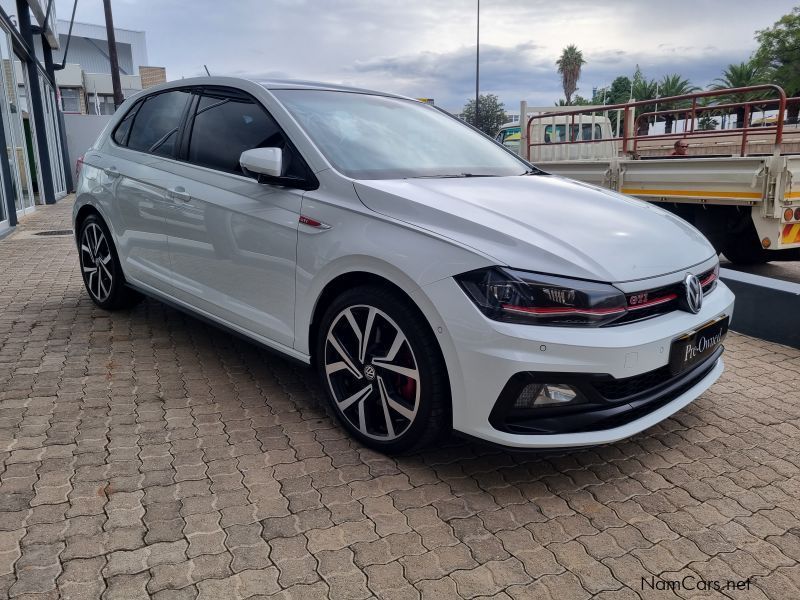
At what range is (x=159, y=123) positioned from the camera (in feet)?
14.4

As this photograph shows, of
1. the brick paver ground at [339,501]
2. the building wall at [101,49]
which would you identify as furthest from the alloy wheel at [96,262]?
the building wall at [101,49]

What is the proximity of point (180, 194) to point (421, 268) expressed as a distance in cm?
193

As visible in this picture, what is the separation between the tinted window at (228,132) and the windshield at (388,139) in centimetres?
16

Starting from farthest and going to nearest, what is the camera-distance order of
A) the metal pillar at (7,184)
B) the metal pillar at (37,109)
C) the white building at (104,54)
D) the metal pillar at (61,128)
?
the white building at (104,54) → the metal pillar at (61,128) → the metal pillar at (37,109) → the metal pillar at (7,184)

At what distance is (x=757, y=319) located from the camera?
4.86 m

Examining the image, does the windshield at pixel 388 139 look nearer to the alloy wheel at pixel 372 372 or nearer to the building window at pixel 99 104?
the alloy wheel at pixel 372 372

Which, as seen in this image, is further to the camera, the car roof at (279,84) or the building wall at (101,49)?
the building wall at (101,49)

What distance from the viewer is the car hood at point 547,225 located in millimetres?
2508

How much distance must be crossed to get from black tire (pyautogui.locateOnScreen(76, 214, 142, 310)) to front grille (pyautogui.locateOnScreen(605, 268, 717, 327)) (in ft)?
12.2

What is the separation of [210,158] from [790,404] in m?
3.58

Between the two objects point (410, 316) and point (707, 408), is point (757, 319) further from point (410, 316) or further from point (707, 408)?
point (410, 316)

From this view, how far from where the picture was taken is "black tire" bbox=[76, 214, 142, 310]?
4.88m

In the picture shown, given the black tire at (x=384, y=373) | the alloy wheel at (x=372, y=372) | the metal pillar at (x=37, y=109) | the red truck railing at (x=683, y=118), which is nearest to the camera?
the black tire at (x=384, y=373)

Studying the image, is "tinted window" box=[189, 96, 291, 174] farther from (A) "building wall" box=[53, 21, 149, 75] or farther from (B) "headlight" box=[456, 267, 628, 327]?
(A) "building wall" box=[53, 21, 149, 75]
